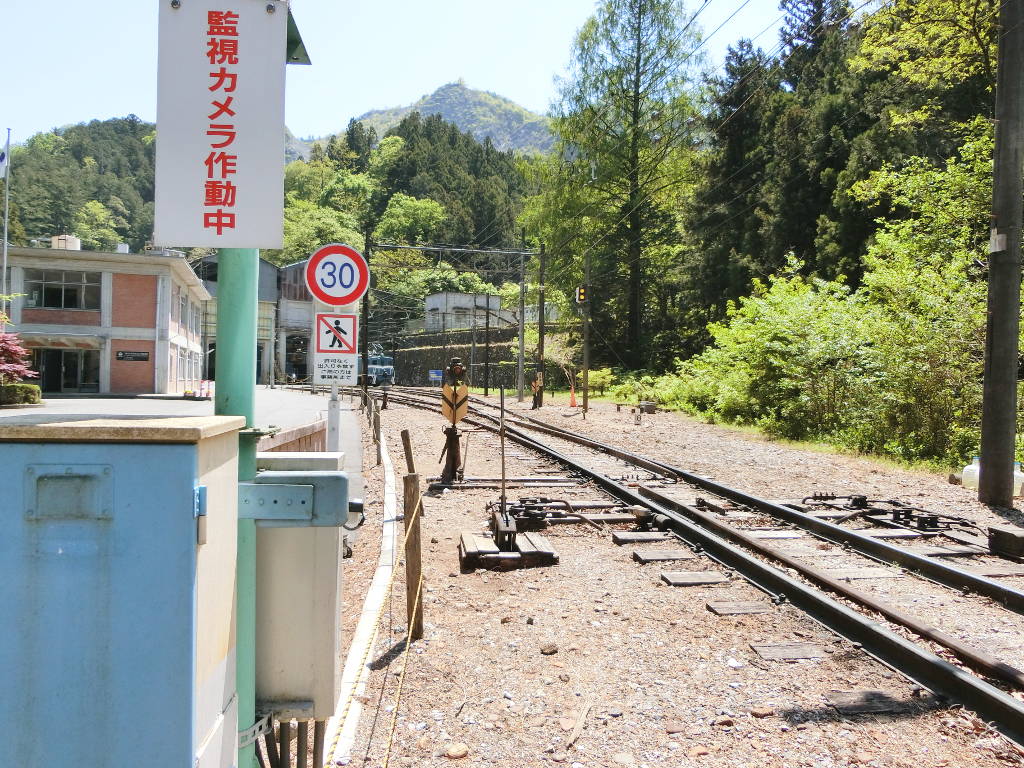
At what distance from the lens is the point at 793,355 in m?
19.5

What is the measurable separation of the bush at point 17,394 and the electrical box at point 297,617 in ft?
78.6

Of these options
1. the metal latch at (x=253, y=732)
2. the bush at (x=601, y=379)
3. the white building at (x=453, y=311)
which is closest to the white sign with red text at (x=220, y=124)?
the metal latch at (x=253, y=732)

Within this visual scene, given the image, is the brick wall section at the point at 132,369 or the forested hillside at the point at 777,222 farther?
the brick wall section at the point at 132,369

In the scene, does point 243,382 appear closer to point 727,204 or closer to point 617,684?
point 617,684

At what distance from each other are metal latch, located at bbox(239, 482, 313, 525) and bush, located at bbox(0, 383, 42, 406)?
24.0 metres

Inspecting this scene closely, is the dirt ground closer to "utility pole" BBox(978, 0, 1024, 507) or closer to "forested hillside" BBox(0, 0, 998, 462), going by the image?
"utility pole" BBox(978, 0, 1024, 507)

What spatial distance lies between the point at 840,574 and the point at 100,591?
6.34m

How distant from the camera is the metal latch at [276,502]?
233 cm

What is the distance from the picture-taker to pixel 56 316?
3309 centimetres

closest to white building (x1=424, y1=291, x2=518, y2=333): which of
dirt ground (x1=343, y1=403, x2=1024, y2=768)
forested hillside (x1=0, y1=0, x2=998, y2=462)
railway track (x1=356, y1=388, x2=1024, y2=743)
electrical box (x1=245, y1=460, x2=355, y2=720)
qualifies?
forested hillside (x1=0, y1=0, x2=998, y2=462)

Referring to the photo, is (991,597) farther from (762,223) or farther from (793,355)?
(762,223)

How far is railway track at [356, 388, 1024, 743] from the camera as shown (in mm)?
4273

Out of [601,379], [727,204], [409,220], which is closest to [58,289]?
[601,379]

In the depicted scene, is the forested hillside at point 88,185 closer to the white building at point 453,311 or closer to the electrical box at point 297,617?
the white building at point 453,311
